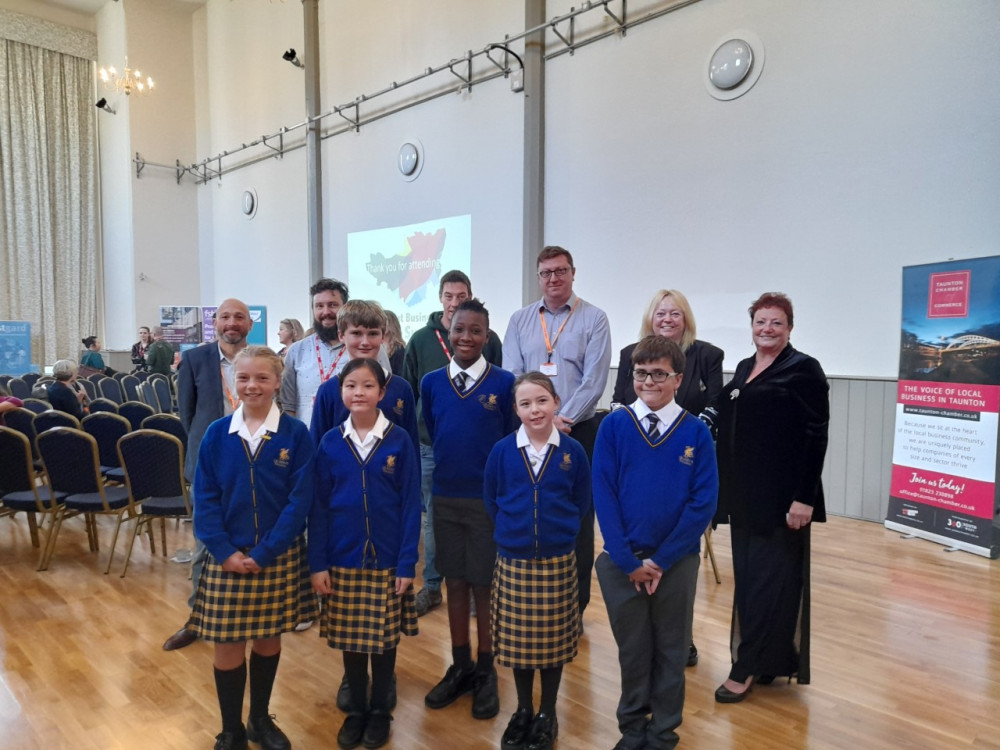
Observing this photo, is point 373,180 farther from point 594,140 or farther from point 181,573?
point 181,573

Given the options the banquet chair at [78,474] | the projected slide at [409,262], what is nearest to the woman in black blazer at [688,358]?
the banquet chair at [78,474]

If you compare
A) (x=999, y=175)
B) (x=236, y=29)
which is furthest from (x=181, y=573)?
(x=236, y=29)

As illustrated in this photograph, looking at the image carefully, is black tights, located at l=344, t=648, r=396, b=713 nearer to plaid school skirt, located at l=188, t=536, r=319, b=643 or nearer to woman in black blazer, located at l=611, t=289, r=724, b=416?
plaid school skirt, located at l=188, t=536, r=319, b=643

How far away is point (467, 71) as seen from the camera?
303 inches

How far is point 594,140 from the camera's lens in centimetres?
654

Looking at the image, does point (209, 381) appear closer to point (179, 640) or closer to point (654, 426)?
point (179, 640)

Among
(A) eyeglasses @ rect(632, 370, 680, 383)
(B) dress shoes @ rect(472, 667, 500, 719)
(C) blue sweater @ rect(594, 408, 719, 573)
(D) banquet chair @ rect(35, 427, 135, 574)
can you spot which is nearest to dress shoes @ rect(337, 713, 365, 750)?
(B) dress shoes @ rect(472, 667, 500, 719)

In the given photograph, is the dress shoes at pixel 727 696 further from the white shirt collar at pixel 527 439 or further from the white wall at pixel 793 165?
the white wall at pixel 793 165

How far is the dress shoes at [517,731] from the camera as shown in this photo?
2033 mm

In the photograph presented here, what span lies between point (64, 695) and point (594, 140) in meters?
6.07

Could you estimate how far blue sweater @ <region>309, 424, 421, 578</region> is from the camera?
203cm

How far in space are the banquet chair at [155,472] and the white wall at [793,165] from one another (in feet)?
14.1

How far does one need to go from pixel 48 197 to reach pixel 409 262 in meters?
8.87

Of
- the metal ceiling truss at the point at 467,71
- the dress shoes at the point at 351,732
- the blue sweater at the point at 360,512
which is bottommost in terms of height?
the dress shoes at the point at 351,732
